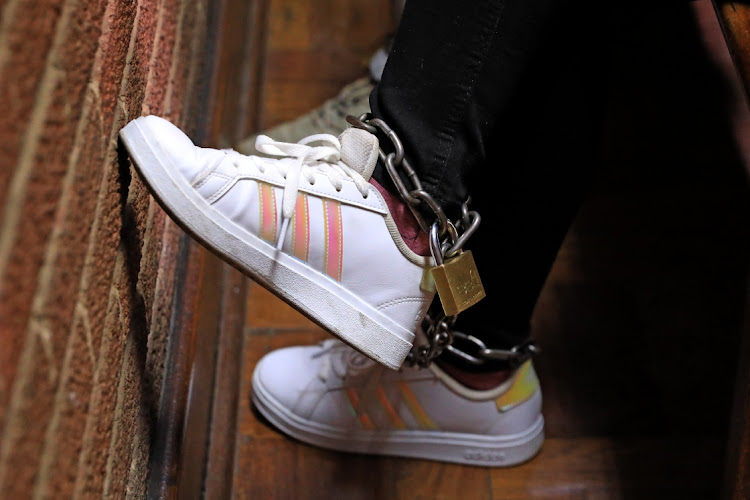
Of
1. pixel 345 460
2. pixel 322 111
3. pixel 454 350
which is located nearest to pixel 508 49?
pixel 454 350

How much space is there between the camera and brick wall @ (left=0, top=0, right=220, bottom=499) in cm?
38

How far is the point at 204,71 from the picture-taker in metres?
1.16

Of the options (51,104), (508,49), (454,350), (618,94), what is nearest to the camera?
(51,104)

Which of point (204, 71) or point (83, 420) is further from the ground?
point (204, 71)

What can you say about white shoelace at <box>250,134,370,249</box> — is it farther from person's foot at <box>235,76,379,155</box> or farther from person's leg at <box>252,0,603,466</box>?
person's foot at <box>235,76,379,155</box>

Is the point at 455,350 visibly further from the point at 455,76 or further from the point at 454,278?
the point at 455,76


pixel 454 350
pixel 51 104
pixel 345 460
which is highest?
pixel 51 104

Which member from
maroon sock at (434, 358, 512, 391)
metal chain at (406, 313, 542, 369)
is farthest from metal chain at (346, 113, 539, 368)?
maroon sock at (434, 358, 512, 391)

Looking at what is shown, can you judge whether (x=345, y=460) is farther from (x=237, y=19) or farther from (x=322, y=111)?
(x=237, y=19)

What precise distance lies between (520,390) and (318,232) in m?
0.35

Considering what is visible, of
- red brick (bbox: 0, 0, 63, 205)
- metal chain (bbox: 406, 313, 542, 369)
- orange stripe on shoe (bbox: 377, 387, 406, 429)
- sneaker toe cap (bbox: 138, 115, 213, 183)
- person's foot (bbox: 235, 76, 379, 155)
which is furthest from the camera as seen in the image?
person's foot (bbox: 235, 76, 379, 155)

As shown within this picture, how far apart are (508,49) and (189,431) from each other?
1.70ft

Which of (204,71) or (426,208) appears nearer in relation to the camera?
(426,208)

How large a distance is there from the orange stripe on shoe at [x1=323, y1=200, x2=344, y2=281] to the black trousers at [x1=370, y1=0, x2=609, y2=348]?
5cm
